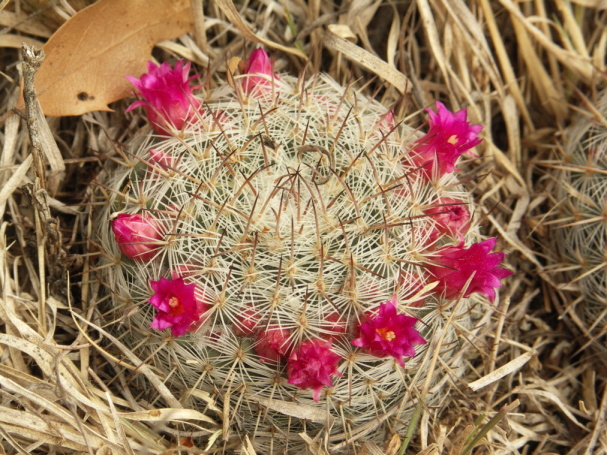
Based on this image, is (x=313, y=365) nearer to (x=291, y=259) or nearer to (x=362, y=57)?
(x=291, y=259)

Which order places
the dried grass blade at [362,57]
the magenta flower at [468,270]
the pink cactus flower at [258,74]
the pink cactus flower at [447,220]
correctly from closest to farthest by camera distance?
the magenta flower at [468,270] < the pink cactus flower at [447,220] < the pink cactus flower at [258,74] < the dried grass blade at [362,57]

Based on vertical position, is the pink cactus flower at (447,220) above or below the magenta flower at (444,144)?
below

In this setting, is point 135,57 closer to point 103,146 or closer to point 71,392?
point 103,146


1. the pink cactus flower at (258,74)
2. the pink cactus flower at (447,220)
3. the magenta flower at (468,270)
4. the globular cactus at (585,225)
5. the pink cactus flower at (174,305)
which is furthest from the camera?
the globular cactus at (585,225)

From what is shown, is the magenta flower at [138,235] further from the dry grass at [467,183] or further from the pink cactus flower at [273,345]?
the pink cactus flower at [273,345]

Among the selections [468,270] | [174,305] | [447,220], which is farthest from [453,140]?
[174,305]

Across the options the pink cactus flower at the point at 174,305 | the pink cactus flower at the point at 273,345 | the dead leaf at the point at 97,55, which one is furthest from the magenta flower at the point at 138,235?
the dead leaf at the point at 97,55

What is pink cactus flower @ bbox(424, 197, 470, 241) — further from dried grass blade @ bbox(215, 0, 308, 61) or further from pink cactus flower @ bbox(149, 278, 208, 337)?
dried grass blade @ bbox(215, 0, 308, 61)
